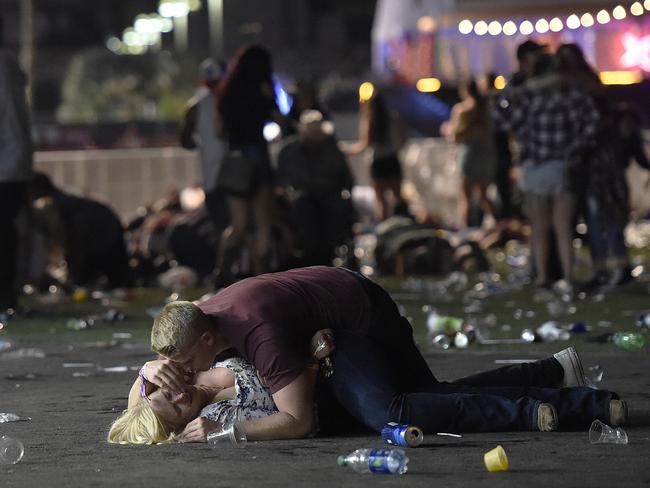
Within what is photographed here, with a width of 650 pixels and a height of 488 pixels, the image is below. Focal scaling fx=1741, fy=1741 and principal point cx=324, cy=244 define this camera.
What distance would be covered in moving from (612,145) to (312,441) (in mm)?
7580

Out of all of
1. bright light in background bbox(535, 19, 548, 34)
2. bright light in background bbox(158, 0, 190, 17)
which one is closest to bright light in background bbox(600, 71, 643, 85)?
bright light in background bbox(535, 19, 548, 34)

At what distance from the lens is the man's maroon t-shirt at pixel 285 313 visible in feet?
21.8

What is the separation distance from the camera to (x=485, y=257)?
16469 mm

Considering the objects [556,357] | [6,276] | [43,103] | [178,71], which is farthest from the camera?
[43,103]

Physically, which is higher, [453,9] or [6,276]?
[453,9]

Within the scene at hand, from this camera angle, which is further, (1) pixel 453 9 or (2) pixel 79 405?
(1) pixel 453 9

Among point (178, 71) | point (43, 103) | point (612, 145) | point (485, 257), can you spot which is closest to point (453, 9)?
point (485, 257)

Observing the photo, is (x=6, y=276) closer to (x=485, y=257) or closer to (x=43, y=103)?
(x=485, y=257)

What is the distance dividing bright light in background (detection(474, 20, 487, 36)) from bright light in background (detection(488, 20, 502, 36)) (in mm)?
131

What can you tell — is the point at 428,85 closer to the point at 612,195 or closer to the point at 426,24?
the point at 426,24

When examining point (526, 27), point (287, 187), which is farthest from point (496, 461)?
point (526, 27)

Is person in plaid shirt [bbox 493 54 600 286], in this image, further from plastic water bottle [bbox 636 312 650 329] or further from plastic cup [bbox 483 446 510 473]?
plastic cup [bbox 483 446 510 473]

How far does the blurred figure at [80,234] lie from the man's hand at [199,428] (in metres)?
7.39

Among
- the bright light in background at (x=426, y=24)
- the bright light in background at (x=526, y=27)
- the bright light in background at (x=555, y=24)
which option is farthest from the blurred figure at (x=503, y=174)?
the bright light in background at (x=426, y=24)
